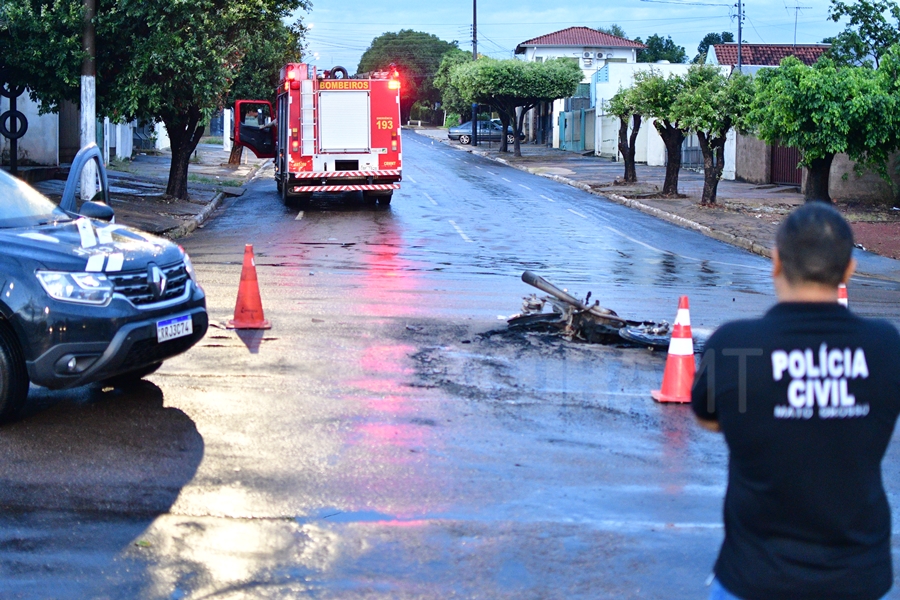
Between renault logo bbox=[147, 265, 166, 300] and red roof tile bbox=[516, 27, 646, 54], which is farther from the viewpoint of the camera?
red roof tile bbox=[516, 27, 646, 54]

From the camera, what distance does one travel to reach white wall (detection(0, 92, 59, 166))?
27.0 m

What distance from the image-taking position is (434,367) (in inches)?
349

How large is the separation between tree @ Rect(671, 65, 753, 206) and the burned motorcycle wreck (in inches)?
679

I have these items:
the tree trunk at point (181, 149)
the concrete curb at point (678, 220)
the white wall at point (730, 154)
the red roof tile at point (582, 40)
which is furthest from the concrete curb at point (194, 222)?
the red roof tile at point (582, 40)

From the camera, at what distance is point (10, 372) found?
6.57 metres

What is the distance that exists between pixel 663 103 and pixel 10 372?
24.5m

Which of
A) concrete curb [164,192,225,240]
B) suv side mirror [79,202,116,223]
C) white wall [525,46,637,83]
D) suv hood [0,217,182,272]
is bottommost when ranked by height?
concrete curb [164,192,225,240]

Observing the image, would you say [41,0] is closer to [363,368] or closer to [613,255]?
[613,255]

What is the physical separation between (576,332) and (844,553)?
742 cm

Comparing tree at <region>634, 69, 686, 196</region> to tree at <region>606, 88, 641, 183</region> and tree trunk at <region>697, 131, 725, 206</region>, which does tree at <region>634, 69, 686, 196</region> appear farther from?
tree trunk at <region>697, 131, 725, 206</region>

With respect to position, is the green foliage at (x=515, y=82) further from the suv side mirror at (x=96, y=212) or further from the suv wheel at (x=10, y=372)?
the suv wheel at (x=10, y=372)

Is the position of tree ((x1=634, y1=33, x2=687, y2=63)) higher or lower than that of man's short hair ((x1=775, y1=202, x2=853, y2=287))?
higher

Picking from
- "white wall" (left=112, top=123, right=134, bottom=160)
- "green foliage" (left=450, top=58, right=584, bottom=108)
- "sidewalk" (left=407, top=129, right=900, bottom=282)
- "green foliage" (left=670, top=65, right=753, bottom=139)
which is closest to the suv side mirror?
"sidewalk" (left=407, top=129, right=900, bottom=282)

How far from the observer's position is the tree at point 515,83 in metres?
51.2
